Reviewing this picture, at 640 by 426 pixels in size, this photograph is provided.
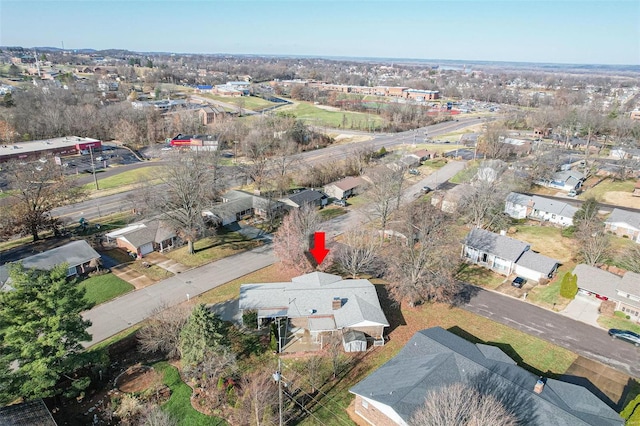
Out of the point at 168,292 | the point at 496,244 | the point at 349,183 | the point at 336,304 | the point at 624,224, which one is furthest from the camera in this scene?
the point at 349,183

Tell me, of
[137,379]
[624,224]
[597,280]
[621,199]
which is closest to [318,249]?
[137,379]

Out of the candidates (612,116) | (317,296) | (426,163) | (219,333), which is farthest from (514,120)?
(219,333)

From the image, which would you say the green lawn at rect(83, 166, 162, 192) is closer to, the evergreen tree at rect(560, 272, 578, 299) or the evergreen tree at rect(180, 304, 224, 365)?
the evergreen tree at rect(180, 304, 224, 365)

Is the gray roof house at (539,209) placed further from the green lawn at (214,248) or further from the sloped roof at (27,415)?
the sloped roof at (27,415)

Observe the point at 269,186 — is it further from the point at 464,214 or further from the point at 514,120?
the point at 514,120

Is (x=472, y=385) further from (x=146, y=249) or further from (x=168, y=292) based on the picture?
(x=146, y=249)

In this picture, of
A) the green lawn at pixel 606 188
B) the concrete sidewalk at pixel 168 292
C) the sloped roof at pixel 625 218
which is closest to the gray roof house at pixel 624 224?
the sloped roof at pixel 625 218

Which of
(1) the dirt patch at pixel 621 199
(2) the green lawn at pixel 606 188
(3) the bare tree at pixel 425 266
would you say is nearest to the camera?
(3) the bare tree at pixel 425 266
